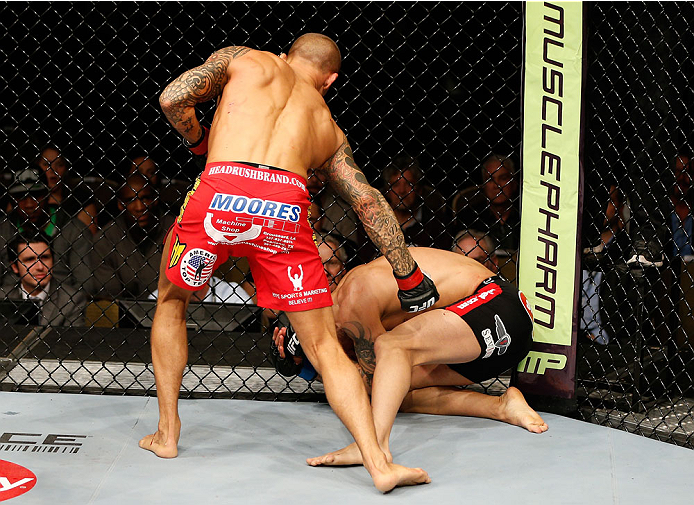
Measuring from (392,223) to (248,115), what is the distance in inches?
19.8

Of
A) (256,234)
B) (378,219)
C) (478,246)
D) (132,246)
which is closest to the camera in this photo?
(256,234)

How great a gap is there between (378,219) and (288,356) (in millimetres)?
692

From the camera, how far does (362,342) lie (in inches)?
102

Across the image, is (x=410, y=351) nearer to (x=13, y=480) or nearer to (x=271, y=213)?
(x=271, y=213)

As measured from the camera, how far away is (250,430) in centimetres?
253

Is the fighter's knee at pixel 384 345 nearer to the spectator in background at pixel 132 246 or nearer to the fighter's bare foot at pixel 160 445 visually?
the fighter's bare foot at pixel 160 445

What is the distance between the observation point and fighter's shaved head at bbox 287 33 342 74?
92.7 inches

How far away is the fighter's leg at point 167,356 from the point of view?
7.48 ft

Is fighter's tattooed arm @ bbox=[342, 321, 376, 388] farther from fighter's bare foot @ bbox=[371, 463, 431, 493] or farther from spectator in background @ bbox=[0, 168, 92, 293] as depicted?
spectator in background @ bbox=[0, 168, 92, 293]

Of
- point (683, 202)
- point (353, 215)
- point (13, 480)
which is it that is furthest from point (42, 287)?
point (683, 202)

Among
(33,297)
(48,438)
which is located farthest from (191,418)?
(33,297)

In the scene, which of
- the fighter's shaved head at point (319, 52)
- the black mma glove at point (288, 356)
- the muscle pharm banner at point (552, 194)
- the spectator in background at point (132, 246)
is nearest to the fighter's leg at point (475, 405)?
the muscle pharm banner at point (552, 194)

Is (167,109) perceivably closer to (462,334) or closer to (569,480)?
(462,334)

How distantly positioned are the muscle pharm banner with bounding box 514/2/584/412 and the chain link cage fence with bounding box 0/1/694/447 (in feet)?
0.33
